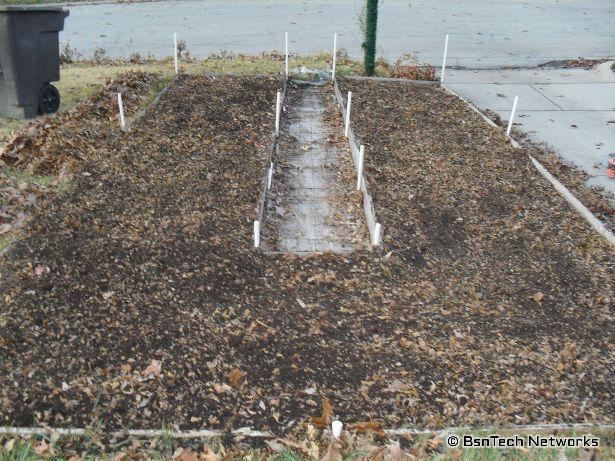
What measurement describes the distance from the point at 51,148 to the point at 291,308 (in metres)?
4.30

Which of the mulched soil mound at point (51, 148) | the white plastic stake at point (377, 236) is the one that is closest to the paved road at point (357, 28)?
the mulched soil mound at point (51, 148)

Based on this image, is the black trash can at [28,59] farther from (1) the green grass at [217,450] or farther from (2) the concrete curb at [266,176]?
(1) the green grass at [217,450]

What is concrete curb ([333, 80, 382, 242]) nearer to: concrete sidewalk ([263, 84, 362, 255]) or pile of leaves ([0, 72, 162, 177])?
concrete sidewalk ([263, 84, 362, 255])

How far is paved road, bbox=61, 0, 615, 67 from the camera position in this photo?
14016 mm

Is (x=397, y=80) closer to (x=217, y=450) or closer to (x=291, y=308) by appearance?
(x=291, y=308)

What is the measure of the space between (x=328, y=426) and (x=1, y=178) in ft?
16.5

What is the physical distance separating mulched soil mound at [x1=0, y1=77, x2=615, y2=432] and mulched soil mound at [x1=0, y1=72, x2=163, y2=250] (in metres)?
0.30

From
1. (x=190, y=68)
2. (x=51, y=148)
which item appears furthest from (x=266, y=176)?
(x=190, y=68)

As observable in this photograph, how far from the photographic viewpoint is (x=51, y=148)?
7.05 metres

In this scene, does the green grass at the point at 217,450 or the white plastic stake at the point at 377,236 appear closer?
the green grass at the point at 217,450

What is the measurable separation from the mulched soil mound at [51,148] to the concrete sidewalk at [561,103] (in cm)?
637

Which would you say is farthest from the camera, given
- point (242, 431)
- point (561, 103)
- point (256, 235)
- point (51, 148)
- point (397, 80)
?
point (397, 80)

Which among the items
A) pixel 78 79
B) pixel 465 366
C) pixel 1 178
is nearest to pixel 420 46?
pixel 78 79

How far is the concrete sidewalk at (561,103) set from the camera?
8.23 meters
